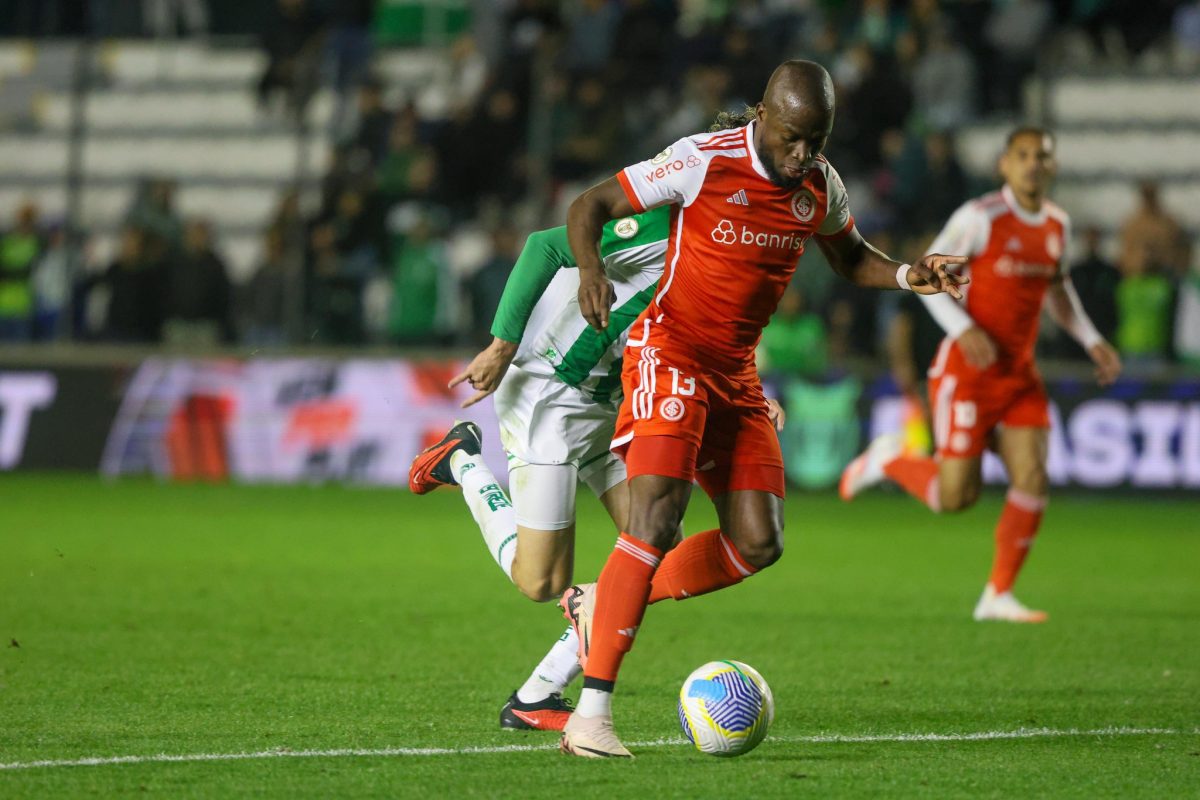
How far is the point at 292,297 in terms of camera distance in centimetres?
1725

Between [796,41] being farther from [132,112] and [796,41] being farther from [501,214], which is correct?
[132,112]

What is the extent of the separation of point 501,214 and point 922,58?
4.39m

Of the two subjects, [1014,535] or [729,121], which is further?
[1014,535]

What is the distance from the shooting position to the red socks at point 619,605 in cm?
547

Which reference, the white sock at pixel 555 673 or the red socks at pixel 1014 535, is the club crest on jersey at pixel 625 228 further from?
the red socks at pixel 1014 535

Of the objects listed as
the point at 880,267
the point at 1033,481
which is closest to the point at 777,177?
the point at 880,267

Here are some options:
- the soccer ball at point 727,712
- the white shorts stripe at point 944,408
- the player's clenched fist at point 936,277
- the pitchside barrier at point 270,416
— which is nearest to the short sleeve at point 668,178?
the player's clenched fist at point 936,277

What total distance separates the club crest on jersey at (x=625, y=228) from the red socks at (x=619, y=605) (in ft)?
3.82

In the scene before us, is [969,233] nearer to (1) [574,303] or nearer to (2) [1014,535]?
(2) [1014,535]

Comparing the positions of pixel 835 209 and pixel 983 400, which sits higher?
pixel 835 209

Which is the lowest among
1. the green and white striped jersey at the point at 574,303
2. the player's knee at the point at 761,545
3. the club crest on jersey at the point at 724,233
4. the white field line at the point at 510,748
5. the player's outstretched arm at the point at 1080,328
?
the white field line at the point at 510,748

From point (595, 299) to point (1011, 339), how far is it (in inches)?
172

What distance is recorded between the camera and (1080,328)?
9430 millimetres

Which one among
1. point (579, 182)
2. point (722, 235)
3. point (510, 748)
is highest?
point (722, 235)
